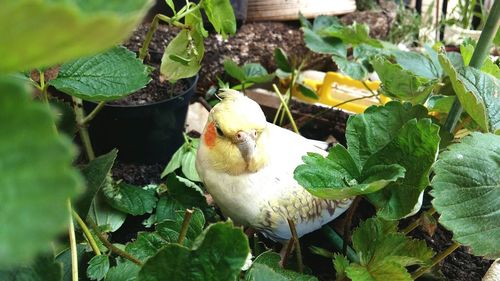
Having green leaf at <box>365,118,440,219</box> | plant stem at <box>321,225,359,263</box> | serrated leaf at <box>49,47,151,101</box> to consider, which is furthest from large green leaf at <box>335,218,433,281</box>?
serrated leaf at <box>49,47,151,101</box>

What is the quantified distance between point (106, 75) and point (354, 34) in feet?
1.75

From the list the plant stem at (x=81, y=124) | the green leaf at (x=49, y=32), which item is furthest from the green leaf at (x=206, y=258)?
the plant stem at (x=81, y=124)

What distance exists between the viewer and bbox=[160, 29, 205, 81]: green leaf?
1.93ft

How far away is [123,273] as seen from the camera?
392 millimetres

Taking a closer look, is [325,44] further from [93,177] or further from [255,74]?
[93,177]

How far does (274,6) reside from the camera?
136 centimetres

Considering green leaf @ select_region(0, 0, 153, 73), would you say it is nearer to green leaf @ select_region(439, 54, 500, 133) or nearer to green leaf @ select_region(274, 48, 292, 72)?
green leaf @ select_region(439, 54, 500, 133)

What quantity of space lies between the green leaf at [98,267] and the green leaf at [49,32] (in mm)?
301

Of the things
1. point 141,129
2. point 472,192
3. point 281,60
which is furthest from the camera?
point 281,60

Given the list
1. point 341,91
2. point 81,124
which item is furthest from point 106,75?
point 341,91

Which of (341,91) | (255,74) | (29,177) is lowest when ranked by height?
(341,91)

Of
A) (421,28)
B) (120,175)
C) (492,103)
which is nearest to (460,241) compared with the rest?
(492,103)

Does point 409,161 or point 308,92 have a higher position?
point 409,161

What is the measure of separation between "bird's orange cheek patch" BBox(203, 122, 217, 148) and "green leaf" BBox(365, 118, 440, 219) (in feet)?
0.70
